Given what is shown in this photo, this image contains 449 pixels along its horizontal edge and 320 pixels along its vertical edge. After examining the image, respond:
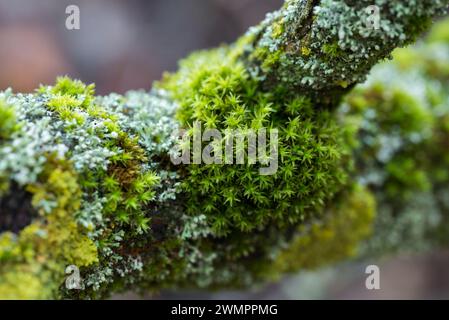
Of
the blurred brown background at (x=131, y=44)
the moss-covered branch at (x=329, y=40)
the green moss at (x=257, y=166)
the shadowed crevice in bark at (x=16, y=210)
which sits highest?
the blurred brown background at (x=131, y=44)

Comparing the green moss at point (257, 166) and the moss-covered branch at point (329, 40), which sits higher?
the moss-covered branch at point (329, 40)

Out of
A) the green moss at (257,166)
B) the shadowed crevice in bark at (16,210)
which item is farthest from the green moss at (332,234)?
the shadowed crevice in bark at (16,210)

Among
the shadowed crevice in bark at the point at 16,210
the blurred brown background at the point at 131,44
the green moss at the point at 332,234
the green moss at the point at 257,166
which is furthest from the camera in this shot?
the blurred brown background at the point at 131,44

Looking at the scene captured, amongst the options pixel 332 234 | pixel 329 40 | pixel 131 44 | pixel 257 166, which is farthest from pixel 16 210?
pixel 131 44

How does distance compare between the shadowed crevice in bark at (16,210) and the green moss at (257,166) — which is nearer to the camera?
the shadowed crevice in bark at (16,210)

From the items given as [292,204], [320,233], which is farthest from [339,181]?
[320,233]

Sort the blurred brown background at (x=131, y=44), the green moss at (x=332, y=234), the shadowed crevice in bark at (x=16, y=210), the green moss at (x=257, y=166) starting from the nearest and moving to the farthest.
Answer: the shadowed crevice in bark at (x=16, y=210) → the green moss at (x=257, y=166) → the green moss at (x=332, y=234) → the blurred brown background at (x=131, y=44)

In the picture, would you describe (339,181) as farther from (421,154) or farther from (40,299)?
(40,299)

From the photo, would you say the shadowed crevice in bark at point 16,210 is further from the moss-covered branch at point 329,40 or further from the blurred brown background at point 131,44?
the blurred brown background at point 131,44
